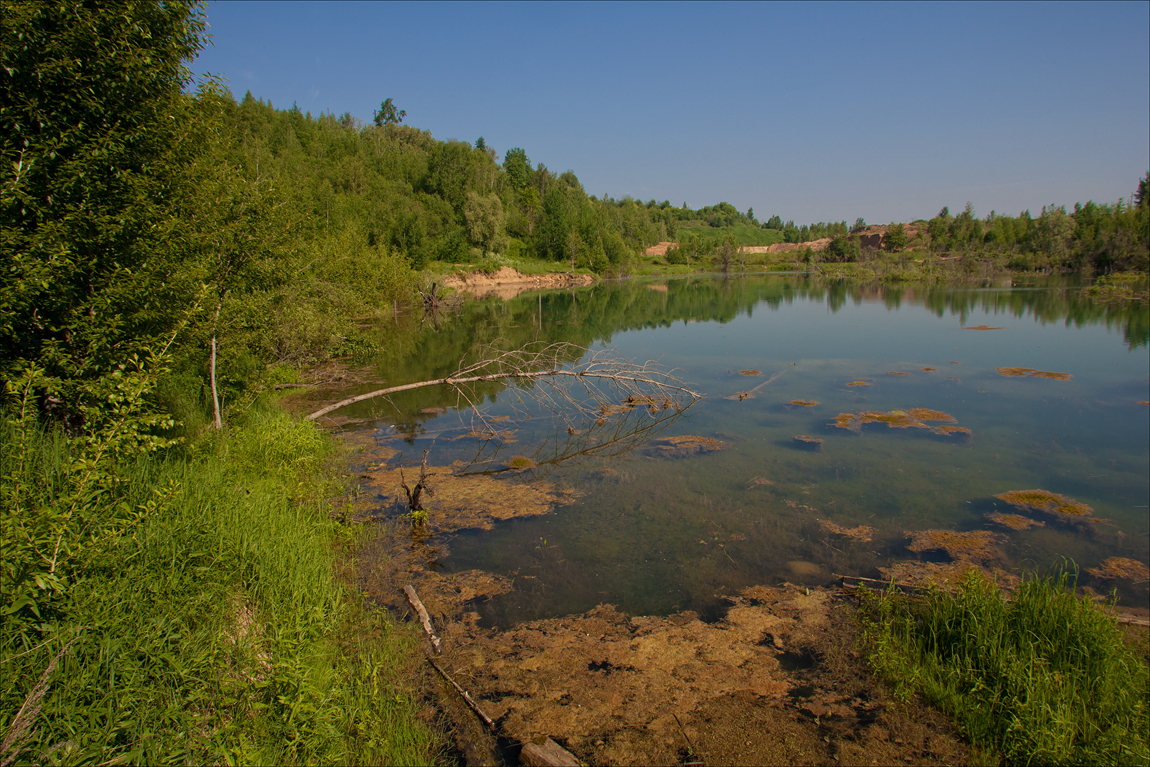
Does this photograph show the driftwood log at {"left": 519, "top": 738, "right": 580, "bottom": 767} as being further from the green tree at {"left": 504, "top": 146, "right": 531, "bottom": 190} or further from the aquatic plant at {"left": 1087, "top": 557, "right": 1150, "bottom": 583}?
the green tree at {"left": 504, "top": 146, "right": 531, "bottom": 190}

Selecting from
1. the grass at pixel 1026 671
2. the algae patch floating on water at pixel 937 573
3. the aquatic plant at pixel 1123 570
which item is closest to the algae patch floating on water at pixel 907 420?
the aquatic plant at pixel 1123 570

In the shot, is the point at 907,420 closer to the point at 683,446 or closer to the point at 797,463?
the point at 797,463

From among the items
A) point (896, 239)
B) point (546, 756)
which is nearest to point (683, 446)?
point (546, 756)

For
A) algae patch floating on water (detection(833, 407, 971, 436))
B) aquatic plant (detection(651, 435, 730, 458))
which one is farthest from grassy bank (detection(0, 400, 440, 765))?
algae patch floating on water (detection(833, 407, 971, 436))

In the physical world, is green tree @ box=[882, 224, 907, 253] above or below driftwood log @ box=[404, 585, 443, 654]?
above

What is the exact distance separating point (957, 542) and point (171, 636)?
882cm

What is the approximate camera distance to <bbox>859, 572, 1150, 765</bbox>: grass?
13.7 feet

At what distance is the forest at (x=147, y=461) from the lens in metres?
3.33

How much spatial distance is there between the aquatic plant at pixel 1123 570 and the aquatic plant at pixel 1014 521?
1012mm

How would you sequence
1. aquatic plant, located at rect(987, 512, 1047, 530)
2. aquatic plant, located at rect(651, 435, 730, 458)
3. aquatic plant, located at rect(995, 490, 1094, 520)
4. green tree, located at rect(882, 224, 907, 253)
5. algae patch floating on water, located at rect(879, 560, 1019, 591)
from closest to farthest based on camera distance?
algae patch floating on water, located at rect(879, 560, 1019, 591)
aquatic plant, located at rect(987, 512, 1047, 530)
aquatic plant, located at rect(995, 490, 1094, 520)
aquatic plant, located at rect(651, 435, 730, 458)
green tree, located at rect(882, 224, 907, 253)

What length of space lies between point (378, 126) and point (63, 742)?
482 feet

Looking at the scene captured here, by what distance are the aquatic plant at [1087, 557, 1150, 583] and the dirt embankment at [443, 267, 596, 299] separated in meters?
51.6

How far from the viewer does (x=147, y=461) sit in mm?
5484

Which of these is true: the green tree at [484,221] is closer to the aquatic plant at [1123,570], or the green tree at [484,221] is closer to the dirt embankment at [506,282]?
the dirt embankment at [506,282]
